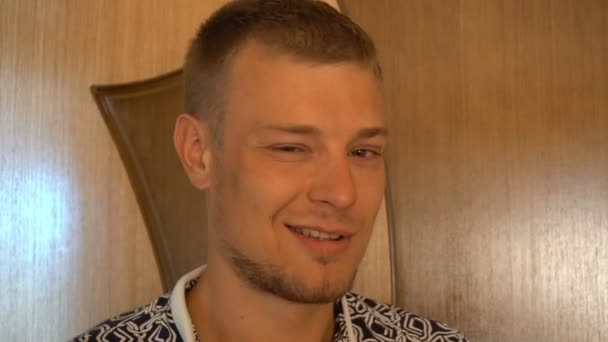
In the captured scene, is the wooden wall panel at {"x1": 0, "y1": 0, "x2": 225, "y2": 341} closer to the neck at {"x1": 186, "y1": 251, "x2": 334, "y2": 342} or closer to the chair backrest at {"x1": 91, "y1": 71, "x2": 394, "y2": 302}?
the chair backrest at {"x1": 91, "y1": 71, "x2": 394, "y2": 302}

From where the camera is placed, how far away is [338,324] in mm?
1129

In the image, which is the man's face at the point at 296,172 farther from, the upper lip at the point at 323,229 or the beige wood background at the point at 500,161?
the beige wood background at the point at 500,161

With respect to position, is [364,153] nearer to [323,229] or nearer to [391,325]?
[323,229]

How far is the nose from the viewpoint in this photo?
933mm

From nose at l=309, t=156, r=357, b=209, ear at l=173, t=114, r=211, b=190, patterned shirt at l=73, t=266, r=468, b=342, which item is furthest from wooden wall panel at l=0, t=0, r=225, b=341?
nose at l=309, t=156, r=357, b=209

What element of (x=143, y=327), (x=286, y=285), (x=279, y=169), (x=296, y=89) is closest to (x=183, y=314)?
(x=143, y=327)

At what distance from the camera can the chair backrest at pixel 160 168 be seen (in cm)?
140

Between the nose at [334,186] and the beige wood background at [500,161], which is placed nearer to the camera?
the nose at [334,186]

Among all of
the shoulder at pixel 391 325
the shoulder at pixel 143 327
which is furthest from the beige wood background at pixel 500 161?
the shoulder at pixel 143 327

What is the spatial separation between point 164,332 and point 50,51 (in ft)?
2.25

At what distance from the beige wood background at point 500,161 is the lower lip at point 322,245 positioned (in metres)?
0.36

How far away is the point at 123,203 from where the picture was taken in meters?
1.41

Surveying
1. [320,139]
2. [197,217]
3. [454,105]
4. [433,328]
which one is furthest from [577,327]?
[197,217]

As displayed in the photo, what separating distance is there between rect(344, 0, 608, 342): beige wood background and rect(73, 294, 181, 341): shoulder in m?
0.47
